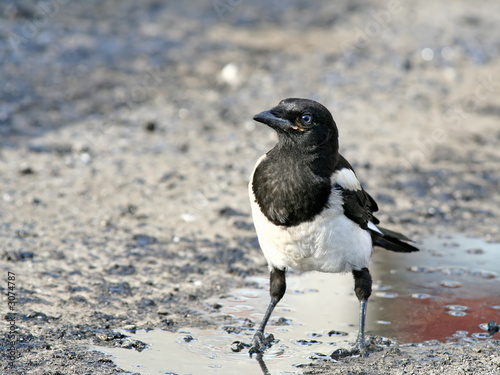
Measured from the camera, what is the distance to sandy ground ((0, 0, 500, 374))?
508 centimetres

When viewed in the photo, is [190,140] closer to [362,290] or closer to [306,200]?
[362,290]

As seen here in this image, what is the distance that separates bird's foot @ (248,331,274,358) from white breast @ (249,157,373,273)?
1.42 ft

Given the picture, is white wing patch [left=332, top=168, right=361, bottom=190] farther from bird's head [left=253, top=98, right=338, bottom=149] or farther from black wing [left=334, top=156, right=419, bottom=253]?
bird's head [left=253, top=98, right=338, bottom=149]

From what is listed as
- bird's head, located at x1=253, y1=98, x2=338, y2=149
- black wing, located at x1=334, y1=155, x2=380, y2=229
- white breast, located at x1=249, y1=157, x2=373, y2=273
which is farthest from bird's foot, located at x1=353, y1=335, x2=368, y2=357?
bird's head, located at x1=253, y1=98, x2=338, y2=149

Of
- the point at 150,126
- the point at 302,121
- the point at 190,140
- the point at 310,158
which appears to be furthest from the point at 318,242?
the point at 150,126

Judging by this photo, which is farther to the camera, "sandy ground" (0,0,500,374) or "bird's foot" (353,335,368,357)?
"sandy ground" (0,0,500,374)

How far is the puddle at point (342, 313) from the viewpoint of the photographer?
4426 mm

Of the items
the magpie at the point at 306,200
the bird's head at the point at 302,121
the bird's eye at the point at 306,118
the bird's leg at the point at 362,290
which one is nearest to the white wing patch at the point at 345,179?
the magpie at the point at 306,200

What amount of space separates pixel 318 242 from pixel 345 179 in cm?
43

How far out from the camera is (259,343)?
4617 millimetres

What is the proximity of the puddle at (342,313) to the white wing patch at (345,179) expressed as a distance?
3.11 feet

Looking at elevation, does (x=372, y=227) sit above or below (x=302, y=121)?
Answer: below

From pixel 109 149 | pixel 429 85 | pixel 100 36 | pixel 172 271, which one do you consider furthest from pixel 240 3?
pixel 172 271

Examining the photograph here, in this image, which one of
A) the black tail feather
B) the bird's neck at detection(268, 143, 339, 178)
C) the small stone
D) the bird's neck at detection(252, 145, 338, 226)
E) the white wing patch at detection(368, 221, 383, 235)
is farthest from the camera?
the small stone
